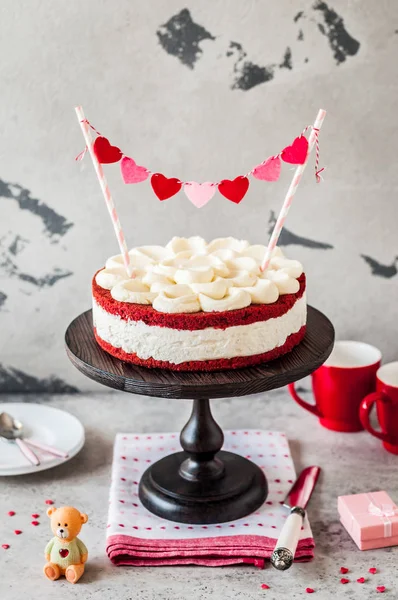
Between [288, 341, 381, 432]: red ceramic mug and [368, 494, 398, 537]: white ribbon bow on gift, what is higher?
[288, 341, 381, 432]: red ceramic mug

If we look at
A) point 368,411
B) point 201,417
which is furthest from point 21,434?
point 368,411

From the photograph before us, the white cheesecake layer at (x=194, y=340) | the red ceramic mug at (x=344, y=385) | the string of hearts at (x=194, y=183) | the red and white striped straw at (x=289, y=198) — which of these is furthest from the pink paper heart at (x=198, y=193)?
the red ceramic mug at (x=344, y=385)

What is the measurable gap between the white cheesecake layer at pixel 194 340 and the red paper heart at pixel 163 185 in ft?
0.67

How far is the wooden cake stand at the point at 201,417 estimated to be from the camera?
1152mm

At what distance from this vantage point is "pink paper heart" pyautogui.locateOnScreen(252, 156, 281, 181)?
49.3 inches

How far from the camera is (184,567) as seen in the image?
120cm

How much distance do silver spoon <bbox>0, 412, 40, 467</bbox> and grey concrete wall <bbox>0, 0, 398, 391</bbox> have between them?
24 centimetres

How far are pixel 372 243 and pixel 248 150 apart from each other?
29 cm

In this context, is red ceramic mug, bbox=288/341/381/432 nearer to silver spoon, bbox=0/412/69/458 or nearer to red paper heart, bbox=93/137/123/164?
silver spoon, bbox=0/412/69/458

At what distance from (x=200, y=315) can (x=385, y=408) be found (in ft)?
1.48

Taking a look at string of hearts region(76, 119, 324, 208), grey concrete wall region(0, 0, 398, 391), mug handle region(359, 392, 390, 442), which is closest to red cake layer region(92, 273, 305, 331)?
string of hearts region(76, 119, 324, 208)

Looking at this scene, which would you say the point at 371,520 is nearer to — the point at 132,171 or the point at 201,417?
the point at 201,417

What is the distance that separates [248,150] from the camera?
1570mm

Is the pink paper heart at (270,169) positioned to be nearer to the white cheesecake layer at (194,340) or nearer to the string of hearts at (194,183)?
the string of hearts at (194,183)
